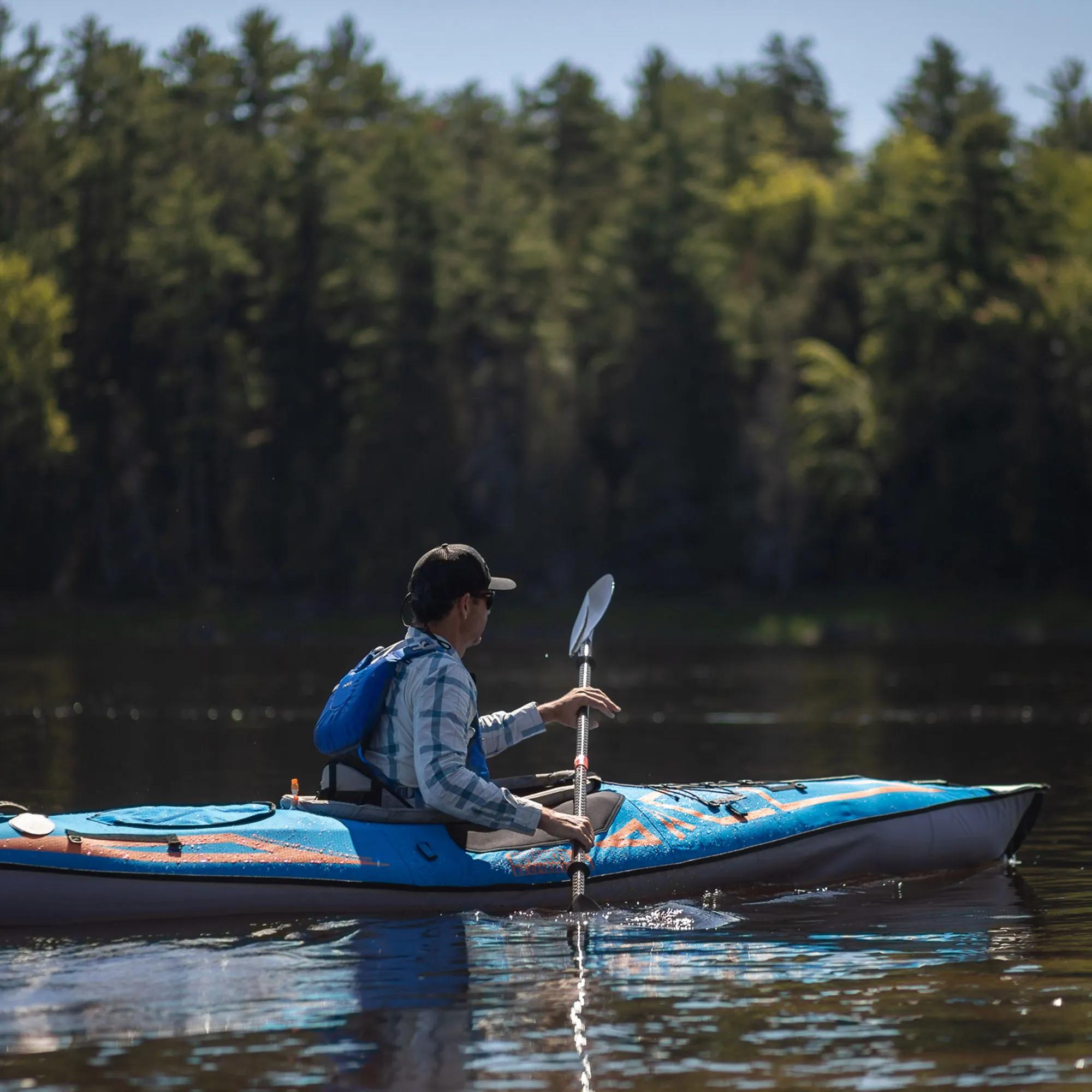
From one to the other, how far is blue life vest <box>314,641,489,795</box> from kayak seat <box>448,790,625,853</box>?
0.90 feet

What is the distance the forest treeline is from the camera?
128 feet

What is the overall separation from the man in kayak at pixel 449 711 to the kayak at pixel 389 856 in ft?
0.85

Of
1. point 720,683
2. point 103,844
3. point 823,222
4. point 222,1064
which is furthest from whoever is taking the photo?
point 823,222

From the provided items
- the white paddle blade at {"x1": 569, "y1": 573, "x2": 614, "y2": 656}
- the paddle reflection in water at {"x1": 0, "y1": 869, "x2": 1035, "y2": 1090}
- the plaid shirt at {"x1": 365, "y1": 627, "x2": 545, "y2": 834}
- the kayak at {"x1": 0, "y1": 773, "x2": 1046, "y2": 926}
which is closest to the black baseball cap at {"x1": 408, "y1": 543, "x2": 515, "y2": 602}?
the plaid shirt at {"x1": 365, "y1": 627, "x2": 545, "y2": 834}

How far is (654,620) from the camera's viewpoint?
36.2m

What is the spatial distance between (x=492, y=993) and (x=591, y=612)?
10.3 feet

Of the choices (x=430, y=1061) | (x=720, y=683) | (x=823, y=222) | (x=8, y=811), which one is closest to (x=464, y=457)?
(x=823, y=222)

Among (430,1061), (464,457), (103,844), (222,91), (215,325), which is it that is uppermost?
(222,91)

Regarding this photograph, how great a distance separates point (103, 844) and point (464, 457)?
116 ft

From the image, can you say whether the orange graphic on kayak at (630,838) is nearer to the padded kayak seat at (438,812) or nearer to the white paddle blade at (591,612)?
the padded kayak seat at (438,812)

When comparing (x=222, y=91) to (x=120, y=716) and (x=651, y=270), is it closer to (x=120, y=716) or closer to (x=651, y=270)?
(x=651, y=270)

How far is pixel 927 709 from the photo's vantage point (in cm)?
1784

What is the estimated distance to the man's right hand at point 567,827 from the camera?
6.89 metres

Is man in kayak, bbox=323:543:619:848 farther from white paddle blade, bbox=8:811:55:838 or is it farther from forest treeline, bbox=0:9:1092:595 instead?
forest treeline, bbox=0:9:1092:595
